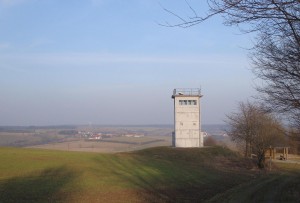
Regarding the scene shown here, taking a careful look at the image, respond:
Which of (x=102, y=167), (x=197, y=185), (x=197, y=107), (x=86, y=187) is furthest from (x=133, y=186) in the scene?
(x=197, y=107)

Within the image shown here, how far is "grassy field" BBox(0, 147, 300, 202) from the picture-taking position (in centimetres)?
2178

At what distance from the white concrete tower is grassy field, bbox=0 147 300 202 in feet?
53.1

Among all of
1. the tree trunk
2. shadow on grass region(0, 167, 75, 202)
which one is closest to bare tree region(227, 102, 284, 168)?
the tree trunk

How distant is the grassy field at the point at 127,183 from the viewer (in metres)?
21.8

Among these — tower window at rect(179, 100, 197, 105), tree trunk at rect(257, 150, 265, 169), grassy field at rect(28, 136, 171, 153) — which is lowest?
grassy field at rect(28, 136, 171, 153)

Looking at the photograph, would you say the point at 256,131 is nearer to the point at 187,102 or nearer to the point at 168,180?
the point at 187,102

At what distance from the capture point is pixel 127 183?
1142 inches

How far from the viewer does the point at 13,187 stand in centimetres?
2500

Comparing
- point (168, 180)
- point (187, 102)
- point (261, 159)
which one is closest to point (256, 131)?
point (261, 159)

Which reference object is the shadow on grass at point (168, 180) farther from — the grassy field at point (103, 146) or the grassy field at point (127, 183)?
the grassy field at point (103, 146)

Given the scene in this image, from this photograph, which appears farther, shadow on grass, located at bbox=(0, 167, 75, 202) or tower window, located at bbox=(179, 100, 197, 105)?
tower window, located at bbox=(179, 100, 197, 105)

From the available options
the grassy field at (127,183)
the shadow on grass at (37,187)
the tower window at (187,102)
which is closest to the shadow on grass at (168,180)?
the grassy field at (127,183)

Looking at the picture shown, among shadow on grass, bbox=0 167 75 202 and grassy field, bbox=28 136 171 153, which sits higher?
shadow on grass, bbox=0 167 75 202

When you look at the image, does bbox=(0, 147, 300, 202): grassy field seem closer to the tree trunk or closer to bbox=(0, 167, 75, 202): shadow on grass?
bbox=(0, 167, 75, 202): shadow on grass
